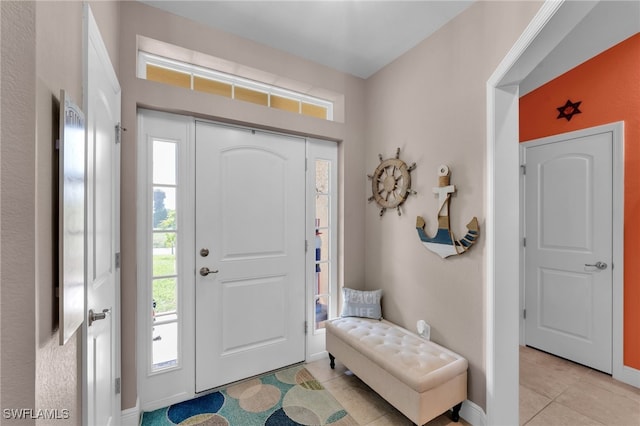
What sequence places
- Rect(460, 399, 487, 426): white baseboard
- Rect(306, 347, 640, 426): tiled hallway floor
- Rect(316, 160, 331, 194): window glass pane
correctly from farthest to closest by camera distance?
Rect(316, 160, 331, 194): window glass pane, Rect(306, 347, 640, 426): tiled hallway floor, Rect(460, 399, 487, 426): white baseboard

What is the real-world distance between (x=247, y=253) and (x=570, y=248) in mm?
3057

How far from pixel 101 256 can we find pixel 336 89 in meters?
2.25

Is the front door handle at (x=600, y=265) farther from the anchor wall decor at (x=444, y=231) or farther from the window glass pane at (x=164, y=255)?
the window glass pane at (x=164, y=255)

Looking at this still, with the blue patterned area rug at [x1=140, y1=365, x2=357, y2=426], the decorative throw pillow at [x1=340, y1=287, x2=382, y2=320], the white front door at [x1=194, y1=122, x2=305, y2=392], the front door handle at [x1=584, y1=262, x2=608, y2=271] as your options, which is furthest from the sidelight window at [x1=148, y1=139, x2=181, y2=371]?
the front door handle at [x1=584, y1=262, x2=608, y2=271]

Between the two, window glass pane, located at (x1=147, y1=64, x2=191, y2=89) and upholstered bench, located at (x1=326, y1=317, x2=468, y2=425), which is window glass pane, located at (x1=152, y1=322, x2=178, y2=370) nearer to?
upholstered bench, located at (x1=326, y1=317, x2=468, y2=425)

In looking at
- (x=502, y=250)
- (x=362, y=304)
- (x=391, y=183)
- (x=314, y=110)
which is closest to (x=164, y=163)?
(x=314, y=110)

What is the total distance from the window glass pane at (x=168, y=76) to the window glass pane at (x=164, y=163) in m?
0.49

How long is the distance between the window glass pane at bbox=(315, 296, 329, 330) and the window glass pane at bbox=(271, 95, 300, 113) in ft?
5.92

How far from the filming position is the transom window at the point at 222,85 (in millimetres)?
1989

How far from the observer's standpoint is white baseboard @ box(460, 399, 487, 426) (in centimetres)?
169

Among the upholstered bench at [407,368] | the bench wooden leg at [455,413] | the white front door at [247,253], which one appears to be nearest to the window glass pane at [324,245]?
the white front door at [247,253]

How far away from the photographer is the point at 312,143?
253 cm

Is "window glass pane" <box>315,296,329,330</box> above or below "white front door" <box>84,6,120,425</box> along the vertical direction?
below

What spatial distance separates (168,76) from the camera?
6.64ft
